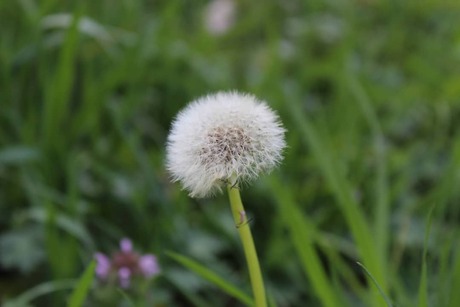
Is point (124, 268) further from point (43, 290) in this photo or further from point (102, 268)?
point (43, 290)

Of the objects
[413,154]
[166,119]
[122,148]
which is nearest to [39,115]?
[122,148]

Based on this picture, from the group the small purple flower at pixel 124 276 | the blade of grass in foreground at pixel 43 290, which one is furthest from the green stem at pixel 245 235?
the blade of grass in foreground at pixel 43 290

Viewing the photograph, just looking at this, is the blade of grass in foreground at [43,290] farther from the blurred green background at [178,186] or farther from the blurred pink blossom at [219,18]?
the blurred pink blossom at [219,18]

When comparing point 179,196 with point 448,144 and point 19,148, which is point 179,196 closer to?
point 19,148

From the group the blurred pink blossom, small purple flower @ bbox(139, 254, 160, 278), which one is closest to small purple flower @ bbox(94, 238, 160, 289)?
small purple flower @ bbox(139, 254, 160, 278)

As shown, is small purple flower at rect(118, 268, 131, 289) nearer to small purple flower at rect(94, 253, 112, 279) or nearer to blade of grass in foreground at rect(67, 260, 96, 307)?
small purple flower at rect(94, 253, 112, 279)
